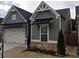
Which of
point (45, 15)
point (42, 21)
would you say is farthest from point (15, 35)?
point (45, 15)

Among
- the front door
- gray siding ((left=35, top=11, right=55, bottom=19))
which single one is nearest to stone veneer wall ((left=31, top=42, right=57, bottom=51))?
the front door

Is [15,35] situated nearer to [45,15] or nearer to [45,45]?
[45,45]

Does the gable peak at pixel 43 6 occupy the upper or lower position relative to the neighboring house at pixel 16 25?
upper

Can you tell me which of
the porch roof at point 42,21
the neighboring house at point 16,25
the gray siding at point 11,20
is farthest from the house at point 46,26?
the gray siding at point 11,20

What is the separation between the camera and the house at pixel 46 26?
1231cm

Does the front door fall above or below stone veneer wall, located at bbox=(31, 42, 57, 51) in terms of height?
above

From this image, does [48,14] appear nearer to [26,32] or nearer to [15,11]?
[26,32]

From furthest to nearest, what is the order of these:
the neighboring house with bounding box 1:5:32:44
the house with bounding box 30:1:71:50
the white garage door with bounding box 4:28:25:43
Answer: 1. the white garage door with bounding box 4:28:25:43
2. the neighboring house with bounding box 1:5:32:44
3. the house with bounding box 30:1:71:50

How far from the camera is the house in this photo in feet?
40.4

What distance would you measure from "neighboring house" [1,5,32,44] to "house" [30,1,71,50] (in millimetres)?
2641

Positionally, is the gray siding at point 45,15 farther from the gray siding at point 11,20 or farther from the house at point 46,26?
the gray siding at point 11,20

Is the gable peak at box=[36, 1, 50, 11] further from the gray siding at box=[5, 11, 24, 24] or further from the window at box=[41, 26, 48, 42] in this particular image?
the gray siding at box=[5, 11, 24, 24]

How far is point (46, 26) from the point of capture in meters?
12.9

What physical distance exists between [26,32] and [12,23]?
3518 millimetres
